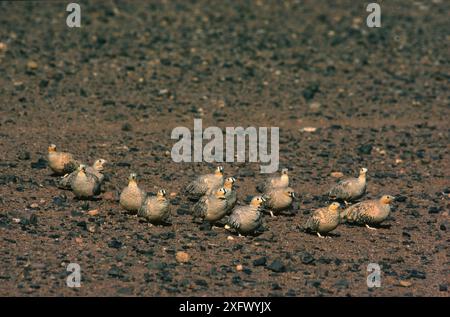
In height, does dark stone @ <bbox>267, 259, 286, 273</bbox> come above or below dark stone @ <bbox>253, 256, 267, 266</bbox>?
below

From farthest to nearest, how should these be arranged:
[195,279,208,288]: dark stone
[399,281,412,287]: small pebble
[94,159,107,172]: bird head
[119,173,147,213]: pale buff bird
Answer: [94,159,107,172]: bird head, [119,173,147,213]: pale buff bird, [399,281,412,287]: small pebble, [195,279,208,288]: dark stone

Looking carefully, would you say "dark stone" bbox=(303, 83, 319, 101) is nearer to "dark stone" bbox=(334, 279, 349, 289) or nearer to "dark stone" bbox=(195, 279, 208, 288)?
"dark stone" bbox=(334, 279, 349, 289)

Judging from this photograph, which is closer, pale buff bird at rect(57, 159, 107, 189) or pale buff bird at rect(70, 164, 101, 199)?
pale buff bird at rect(70, 164, 101, 199)

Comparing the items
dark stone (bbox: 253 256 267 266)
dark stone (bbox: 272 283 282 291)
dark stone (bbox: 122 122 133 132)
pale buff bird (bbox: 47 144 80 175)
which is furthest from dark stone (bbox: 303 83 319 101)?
dark stone (bbox: 272 283 282 291)

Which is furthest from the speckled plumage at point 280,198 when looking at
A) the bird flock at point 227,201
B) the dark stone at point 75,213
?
the dark stone at point 75,213

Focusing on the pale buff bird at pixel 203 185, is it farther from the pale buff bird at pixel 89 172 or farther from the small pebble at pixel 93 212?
the small pebble at pixel 93 212

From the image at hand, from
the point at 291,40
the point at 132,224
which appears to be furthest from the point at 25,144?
the point at 291,40

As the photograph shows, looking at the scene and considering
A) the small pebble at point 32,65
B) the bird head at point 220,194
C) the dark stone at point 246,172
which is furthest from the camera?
the small pebble at point 32,65
